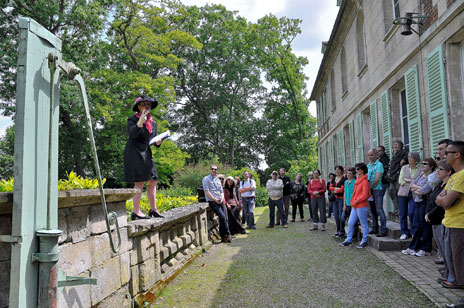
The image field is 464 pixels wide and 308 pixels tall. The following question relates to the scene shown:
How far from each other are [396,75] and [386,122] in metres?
1.37

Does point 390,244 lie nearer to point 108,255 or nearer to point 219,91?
point 108,255

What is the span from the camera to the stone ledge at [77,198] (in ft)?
6.77

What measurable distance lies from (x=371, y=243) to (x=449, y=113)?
9.82 ft

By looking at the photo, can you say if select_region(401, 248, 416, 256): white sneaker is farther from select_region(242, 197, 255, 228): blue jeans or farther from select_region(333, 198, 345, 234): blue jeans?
select_region(242, 197, 255, 228): blue jeans

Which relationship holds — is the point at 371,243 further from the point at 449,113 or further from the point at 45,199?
the point at 45,199

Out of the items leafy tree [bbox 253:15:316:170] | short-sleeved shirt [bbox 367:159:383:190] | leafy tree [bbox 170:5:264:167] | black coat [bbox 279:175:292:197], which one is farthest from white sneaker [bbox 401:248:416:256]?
leafy tree [bbox 170:5:264:167]

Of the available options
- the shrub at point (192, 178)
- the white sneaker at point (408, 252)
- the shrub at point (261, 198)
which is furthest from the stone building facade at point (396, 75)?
the shrub at point (261, 198)

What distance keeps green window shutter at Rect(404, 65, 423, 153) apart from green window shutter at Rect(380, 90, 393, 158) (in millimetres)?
1458

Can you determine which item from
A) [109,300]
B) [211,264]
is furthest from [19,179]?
[211,264]


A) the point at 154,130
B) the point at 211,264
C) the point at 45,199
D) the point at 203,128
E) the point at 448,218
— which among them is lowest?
the point at 211,264

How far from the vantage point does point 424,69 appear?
7.84m

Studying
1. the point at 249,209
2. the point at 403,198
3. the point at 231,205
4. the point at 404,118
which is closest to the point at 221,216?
the point at 231,205

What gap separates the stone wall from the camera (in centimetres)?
293

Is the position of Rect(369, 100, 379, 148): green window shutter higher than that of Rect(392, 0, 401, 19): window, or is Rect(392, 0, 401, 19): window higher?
Rect(392, 0, 401, 19): window
